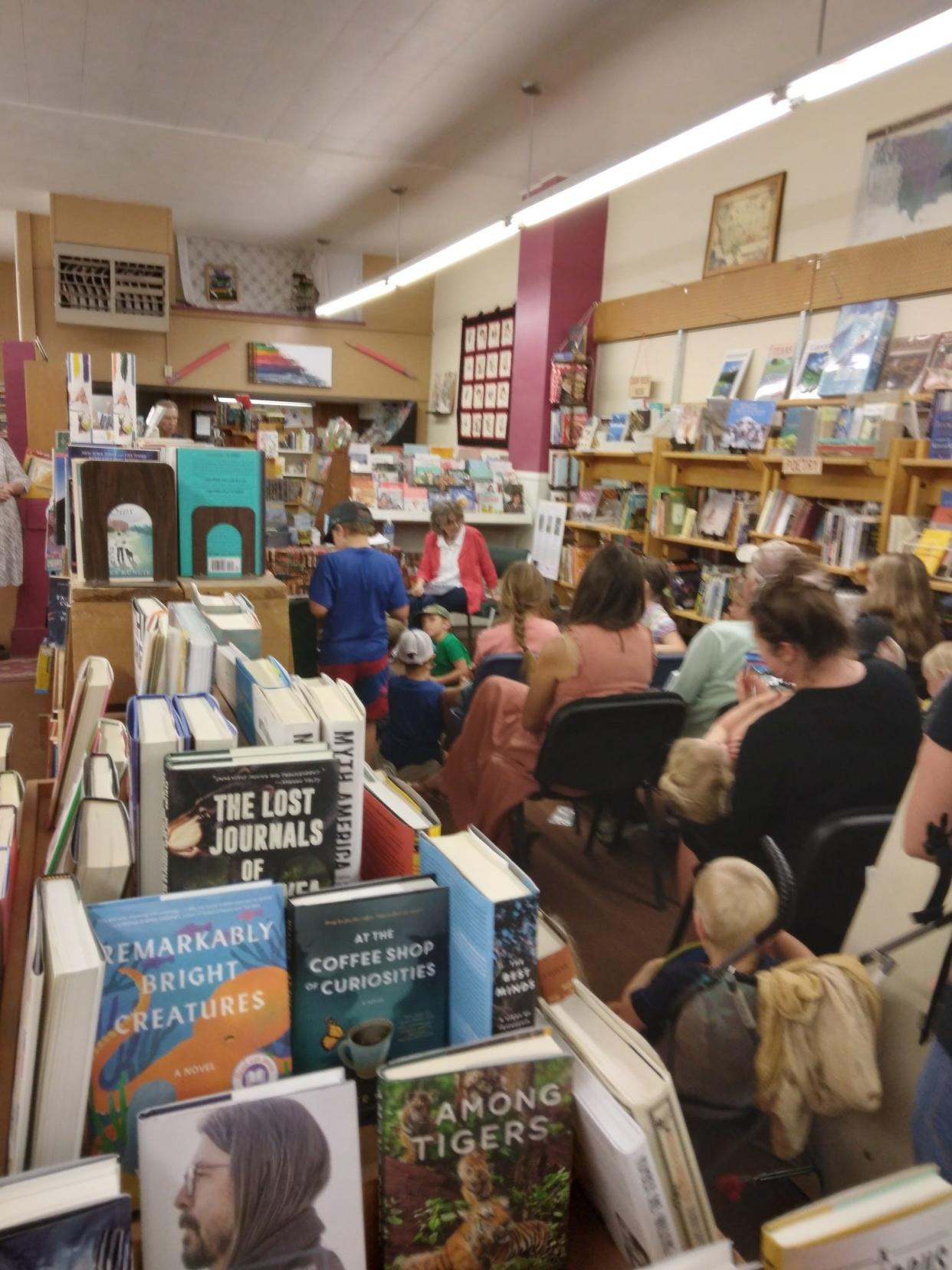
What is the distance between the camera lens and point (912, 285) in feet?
14.9

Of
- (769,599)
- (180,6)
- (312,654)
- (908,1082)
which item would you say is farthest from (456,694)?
(180,6)

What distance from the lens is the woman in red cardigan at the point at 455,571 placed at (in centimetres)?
597

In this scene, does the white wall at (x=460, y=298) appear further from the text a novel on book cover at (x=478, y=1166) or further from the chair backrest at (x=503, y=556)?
the text a novel on book cover at (x=478, y=1166)

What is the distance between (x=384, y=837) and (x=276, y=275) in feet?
33.5

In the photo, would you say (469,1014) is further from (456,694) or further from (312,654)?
(312,654)

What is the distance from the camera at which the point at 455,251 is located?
6.47 metres

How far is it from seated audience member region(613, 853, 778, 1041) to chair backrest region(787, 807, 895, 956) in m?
0.24

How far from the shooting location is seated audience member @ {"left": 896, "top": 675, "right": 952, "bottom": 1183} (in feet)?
3.89

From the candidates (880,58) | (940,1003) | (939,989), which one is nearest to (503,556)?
(880,58)

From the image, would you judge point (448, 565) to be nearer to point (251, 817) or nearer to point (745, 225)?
point (745, 225)

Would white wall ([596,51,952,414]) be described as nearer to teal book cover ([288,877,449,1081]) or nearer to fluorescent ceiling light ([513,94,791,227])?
fluorescent ceiling light ([513,94,791,227])

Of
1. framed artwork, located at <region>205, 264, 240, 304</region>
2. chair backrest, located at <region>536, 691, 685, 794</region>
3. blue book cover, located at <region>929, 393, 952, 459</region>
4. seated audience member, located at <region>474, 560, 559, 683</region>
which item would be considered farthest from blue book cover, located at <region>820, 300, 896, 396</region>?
framed artwork, located at <region>205, 264, 240, 304</region>

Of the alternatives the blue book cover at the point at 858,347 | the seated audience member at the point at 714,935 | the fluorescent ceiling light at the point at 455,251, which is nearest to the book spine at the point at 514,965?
the seated audience member at the point at 714,935

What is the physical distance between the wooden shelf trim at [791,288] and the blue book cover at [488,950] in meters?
4.56
